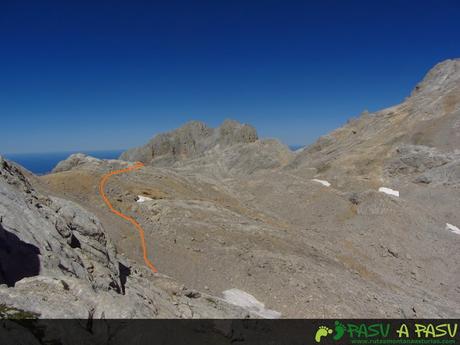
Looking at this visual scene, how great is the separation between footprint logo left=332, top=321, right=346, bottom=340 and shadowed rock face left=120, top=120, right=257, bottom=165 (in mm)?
98356

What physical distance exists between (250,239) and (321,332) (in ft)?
30.7

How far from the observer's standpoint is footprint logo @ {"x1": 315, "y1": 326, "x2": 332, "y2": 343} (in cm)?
1585

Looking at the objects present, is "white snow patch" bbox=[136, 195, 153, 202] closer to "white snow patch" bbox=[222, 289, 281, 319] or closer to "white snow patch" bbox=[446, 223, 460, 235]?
"white snow patch" bbox=[222, 289, 281, 319]

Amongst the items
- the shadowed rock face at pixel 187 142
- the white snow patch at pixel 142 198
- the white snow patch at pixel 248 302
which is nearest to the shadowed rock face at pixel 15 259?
the white snow patch at pixel 248 302

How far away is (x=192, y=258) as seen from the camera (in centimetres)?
2164

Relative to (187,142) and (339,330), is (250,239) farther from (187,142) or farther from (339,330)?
(187,142)

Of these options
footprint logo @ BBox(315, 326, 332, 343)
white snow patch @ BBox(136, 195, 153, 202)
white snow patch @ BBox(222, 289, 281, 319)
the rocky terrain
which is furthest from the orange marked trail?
footprint logo @ BBox(315, 326, 332, 343)

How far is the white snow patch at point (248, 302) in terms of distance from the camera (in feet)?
56.1

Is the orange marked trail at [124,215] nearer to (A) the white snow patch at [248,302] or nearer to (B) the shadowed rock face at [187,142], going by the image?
(A) the white snow patch at [248,302]

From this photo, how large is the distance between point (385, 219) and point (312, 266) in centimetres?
1705

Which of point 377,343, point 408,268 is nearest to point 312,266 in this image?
point 377,343

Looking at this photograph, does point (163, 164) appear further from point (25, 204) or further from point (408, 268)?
point (25, 204)

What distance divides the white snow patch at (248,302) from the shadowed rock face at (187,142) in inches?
3823

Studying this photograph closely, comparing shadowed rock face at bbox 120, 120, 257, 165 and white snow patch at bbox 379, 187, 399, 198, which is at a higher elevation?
shadowed rock face at bbox 120, 120, 257, 165
